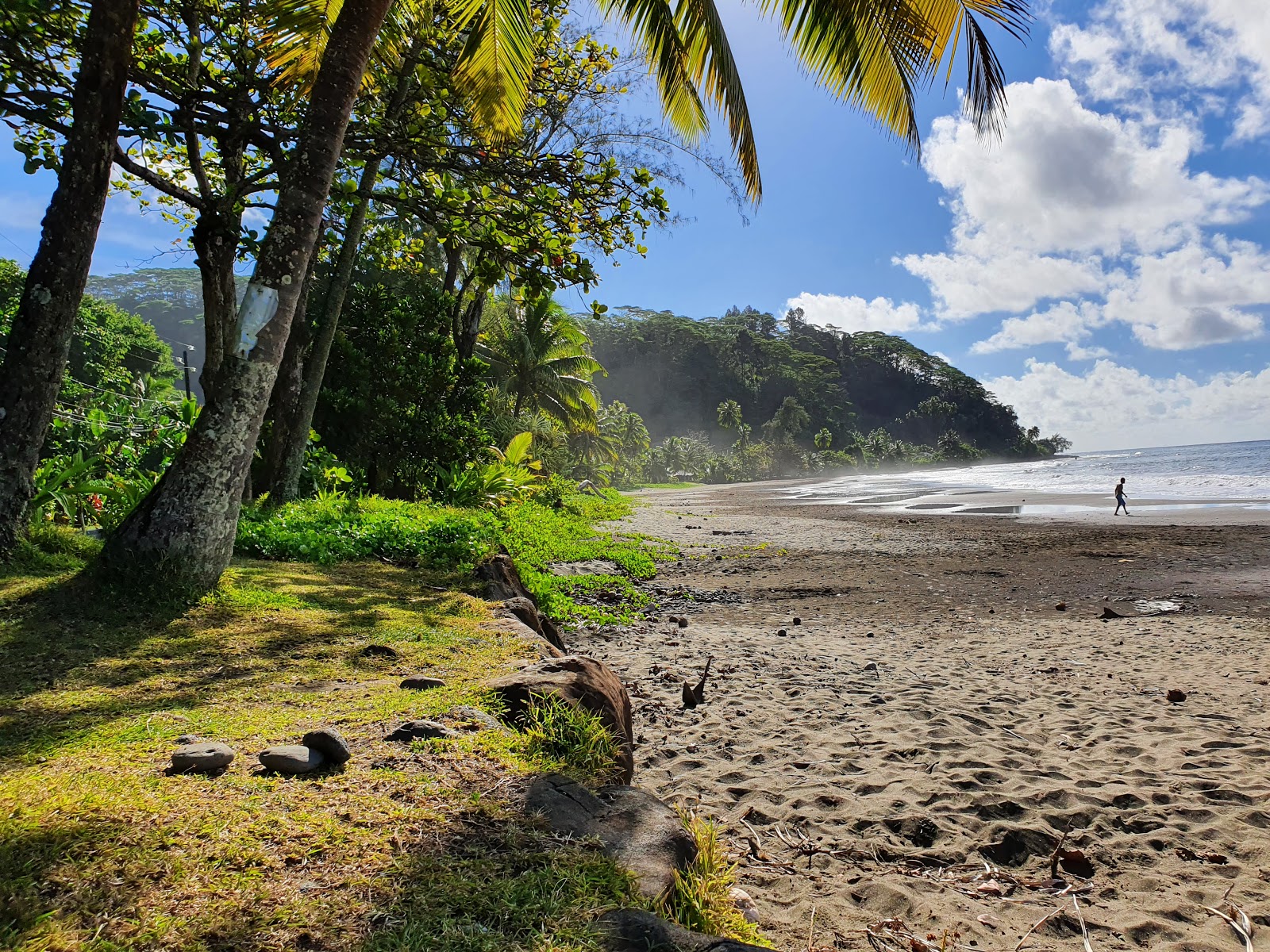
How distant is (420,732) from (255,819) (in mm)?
706

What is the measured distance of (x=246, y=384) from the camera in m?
4.25

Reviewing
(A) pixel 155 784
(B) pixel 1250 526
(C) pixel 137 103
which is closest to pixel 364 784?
(A) pixel 155 784

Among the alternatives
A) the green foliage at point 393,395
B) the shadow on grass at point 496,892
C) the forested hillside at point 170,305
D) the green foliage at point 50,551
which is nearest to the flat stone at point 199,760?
the shadow on grass at point 496,892

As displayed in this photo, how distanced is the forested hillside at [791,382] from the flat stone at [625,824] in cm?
11237

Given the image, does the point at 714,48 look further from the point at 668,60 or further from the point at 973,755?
the point at 973,755

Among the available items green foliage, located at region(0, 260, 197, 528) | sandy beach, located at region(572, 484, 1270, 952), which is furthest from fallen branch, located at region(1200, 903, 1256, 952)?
green foliage, located at region(0, 260, 197, 528)

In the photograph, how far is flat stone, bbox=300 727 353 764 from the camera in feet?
7.41

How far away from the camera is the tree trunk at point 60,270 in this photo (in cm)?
432

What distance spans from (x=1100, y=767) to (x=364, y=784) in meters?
3.98

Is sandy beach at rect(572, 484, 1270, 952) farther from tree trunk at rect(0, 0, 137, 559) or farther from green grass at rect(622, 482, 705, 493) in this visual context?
green grass at rect(622, 482, 705, 493)

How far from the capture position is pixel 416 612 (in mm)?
5031

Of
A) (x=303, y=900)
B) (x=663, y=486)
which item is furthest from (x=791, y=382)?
(x=303, y=900)

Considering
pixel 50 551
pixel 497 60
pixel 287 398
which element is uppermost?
pixel 497 60

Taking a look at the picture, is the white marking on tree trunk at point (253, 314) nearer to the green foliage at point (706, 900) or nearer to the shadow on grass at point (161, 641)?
the shadow on grass at point (161, 641)
